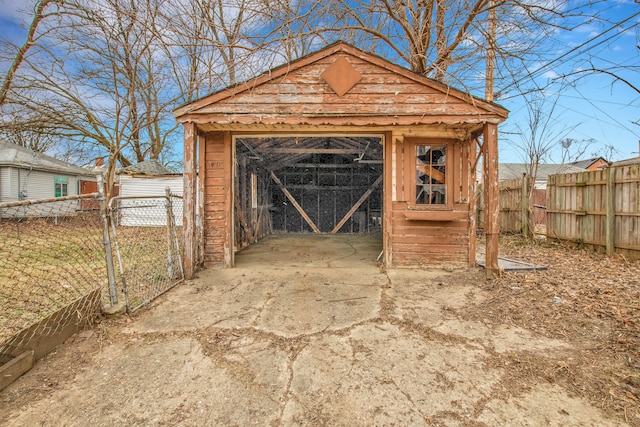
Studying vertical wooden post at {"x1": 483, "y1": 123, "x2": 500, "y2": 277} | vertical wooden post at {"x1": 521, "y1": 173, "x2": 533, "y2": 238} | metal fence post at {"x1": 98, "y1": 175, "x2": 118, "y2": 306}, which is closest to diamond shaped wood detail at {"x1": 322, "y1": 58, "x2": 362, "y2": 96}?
vertical wooden post at {"x1": 483, "y1": 123, "x2": 500, "y2": 277}

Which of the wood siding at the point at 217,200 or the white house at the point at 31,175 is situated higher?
the white house at the point at 31,175

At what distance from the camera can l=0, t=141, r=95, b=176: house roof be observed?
1443 cm

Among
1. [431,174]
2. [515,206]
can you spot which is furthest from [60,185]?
[515,206]

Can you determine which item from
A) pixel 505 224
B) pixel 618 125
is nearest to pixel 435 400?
pixel 618 125

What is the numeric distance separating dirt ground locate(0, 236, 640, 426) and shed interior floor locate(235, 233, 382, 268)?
147cm

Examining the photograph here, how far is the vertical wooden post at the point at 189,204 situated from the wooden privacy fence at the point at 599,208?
312 inches

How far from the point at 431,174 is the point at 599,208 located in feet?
12.9

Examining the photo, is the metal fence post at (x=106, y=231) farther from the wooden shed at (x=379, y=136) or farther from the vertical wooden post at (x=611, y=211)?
the vertical wooden post at (x=611, y=211)

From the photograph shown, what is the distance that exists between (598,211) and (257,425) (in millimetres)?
7818

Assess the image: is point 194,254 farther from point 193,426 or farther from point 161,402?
point 193,426

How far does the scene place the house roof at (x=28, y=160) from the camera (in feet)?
47.3

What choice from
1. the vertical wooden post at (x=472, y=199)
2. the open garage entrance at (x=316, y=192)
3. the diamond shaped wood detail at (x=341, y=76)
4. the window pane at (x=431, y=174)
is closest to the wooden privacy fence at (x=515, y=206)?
the open garage entrance at (x=316, y=192)

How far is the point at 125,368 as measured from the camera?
8.22 ft

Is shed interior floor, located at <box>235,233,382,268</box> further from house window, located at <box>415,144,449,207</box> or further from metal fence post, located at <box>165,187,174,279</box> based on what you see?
house window, located at <box>415,144,449,207</box>
